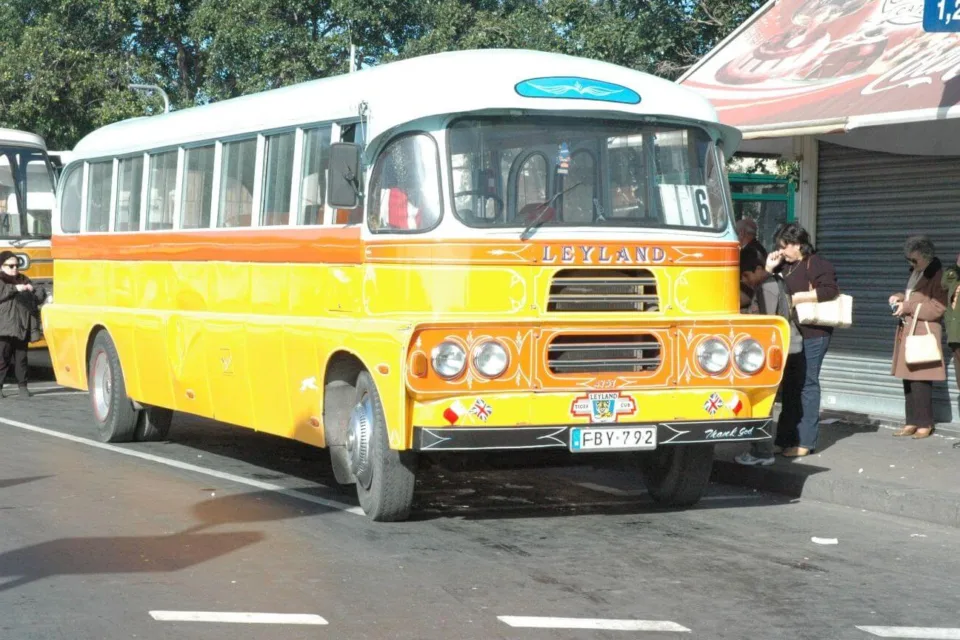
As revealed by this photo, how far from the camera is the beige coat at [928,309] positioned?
41.3 ft

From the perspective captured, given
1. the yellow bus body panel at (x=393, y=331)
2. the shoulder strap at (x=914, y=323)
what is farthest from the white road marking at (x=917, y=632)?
the shoulder strap at (x=914, y=323)

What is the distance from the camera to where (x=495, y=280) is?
8773 millimetres

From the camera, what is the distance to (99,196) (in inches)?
541

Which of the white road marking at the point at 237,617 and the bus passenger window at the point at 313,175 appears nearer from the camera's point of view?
the white road marking at the point at 237,617

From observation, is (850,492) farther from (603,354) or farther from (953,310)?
(953,310)

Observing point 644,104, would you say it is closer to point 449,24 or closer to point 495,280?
point 495,280

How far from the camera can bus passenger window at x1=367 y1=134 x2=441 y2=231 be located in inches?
351

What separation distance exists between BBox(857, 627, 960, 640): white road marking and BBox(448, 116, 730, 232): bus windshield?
3.25 m

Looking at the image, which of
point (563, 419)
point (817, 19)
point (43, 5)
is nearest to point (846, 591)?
point (563, 419)

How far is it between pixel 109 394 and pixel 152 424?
440 mm

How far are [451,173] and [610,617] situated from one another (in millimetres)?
3101

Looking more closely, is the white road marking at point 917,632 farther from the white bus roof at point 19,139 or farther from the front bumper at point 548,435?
the white bus roof at point 19,139

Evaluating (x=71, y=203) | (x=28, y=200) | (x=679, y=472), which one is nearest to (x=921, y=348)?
(x=679, y=472)

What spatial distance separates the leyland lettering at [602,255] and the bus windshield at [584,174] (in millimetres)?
178
